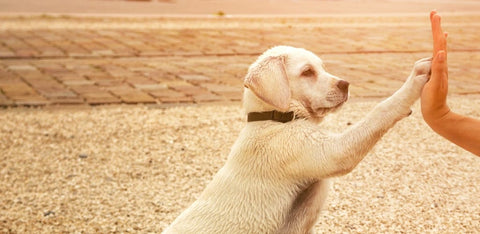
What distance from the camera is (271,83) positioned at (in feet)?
8.75

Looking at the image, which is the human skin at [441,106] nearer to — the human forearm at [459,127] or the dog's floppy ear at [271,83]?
the human forearm at [459,127]

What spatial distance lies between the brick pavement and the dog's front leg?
4.85m

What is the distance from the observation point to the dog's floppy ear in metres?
2.65

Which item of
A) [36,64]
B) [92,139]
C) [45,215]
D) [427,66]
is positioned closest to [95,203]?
[45,215]

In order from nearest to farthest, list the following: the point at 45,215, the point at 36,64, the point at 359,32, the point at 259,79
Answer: the point at 259,79 → the point at 45,215 → the point at 36,64 → the point at 359,32

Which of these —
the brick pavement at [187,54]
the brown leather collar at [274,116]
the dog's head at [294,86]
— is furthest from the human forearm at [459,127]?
the brick pavement at [187,54]

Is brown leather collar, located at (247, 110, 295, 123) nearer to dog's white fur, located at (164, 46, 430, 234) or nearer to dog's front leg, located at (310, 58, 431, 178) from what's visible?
dog's white fur, located at (164, 46, 430, 234)

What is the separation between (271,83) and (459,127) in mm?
886

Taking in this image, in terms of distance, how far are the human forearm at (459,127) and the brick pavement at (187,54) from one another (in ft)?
15.0

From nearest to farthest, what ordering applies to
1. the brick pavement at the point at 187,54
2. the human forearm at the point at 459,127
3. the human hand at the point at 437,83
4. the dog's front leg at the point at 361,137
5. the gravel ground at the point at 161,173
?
the dog's front leg at the point at 361,137
the human hand at the point at 437,83
the human forearm at the point at 459,127
the gravel ground at the point at 161,173
the brick pavement at the point at 187,54

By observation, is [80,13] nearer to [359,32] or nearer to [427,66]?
[359,32]

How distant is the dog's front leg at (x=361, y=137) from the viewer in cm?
256

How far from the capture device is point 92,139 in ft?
19.9

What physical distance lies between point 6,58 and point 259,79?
25.6 ft
